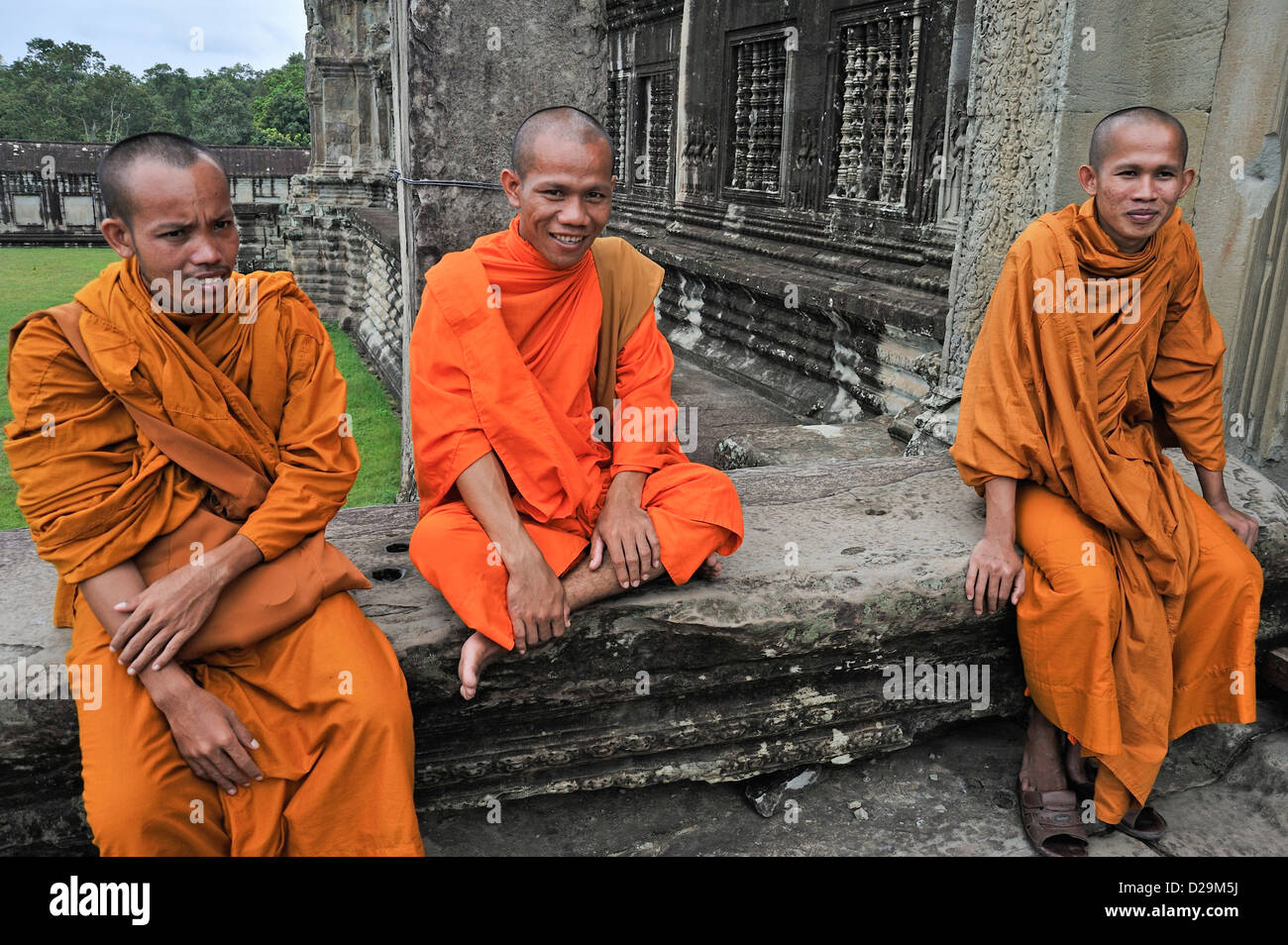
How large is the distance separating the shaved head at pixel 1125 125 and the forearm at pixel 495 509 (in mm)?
1568

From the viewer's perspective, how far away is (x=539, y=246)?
2.26 metres

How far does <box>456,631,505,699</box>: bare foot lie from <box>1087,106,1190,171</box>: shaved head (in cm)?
177

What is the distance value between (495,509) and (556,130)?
0.82m

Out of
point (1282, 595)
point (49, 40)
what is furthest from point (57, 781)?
point (49, 40)

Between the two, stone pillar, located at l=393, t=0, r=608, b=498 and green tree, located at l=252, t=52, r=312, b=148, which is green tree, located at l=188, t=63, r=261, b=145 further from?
stone pillar, located at l=393, t=0, r=608, b=498

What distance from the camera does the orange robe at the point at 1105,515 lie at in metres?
2.26

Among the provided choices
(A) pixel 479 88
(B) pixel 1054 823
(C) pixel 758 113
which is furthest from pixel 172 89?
(B) pixel 1054 823

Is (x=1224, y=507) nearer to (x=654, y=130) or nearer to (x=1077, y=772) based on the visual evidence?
(x=1077, y=772)

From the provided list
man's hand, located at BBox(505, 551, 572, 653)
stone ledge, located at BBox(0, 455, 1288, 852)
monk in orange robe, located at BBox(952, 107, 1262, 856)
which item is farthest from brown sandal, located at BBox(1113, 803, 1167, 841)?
man's hand, located at BBox(505, 551, 572, 653)

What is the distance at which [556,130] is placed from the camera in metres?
2.18

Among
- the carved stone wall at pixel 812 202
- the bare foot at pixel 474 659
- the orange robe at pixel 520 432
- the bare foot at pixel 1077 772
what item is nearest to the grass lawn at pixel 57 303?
the orange robe at pixel 520 432

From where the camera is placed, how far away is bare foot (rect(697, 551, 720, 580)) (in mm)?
2314

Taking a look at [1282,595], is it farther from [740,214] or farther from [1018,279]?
[740,214]
